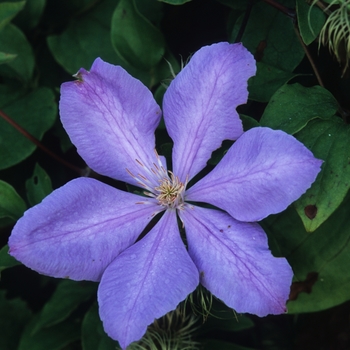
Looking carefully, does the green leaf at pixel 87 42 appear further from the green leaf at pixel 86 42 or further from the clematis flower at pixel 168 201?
the clematis flower at pixel 168 201

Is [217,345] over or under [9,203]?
under

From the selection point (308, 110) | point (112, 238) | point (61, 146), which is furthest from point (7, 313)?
point (308, 110)

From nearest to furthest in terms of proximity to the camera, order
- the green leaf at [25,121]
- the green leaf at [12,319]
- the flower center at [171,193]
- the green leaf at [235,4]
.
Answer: the flower center at [171,193] < the green leaf at [235,4] < the green leaf at [25,121] < the green leaf at [12,319]

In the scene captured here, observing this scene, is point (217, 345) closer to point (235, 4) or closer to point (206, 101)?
point (206, 101)

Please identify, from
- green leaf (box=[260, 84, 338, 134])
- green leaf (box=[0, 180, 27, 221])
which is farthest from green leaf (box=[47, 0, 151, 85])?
green leaf (box=[260, 84, 338, 134])

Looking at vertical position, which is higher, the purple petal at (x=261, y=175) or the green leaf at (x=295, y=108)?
the green leaf at (x=295, y=108)

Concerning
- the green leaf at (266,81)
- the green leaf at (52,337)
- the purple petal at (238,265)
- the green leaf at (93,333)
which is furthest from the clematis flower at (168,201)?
the green leaf at (52,337)

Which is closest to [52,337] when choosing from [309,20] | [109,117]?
[109,117]
